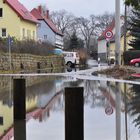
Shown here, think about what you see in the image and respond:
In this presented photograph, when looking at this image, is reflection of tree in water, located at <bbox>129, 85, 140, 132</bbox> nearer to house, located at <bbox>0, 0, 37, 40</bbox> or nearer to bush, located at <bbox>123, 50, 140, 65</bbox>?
bush, located at <bbox>123, 50, 140, 65</bbox>

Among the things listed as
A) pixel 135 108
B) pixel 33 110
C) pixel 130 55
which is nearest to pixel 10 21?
pixel 130 55

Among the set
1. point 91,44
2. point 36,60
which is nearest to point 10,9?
point 36,60

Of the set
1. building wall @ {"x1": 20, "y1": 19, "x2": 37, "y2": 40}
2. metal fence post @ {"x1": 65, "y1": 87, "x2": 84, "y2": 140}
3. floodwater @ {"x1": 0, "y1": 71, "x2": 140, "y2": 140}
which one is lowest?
floodwater @ {"x1": 0, "y1": 71, "x2": 140, "y2": 140}

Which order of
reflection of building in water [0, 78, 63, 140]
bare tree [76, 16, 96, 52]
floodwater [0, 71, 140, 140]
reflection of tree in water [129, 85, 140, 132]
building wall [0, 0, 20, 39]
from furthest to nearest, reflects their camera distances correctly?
bare tree [76, 16, 96, 52], building wall [0, 0, 20, 39], reflection of tree in water [129, 85, 140, 132], reflection of building in water [0, 78, 63, 140], floodwater [0, 71, 140, 140]

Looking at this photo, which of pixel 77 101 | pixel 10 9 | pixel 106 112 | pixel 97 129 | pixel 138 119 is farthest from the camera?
pixel 10 9

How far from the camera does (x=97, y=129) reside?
10555 millimetres

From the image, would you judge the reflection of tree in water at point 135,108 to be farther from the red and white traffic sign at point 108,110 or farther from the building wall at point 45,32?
the building wall at point 45,32

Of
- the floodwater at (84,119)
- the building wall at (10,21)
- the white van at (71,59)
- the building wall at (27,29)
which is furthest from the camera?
the building wall at (27,29)

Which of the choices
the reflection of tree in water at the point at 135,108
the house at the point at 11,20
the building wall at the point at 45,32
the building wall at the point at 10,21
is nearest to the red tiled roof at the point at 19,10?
the house at the point at 11,20

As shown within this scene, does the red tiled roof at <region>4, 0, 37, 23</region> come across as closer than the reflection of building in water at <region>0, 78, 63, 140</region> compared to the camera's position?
No

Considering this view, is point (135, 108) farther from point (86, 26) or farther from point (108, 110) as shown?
point (86, 26)

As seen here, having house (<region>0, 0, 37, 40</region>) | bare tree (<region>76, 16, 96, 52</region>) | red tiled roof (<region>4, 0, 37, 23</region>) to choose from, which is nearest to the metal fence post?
house (<region>0, 0, 37, 40</region>)

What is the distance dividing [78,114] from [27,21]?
2680 inches

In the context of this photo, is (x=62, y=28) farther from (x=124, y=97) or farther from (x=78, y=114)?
(x=78, y=114)
